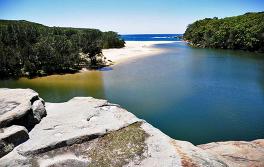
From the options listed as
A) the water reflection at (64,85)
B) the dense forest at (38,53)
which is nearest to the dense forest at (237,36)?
the dense forest at (38,53)

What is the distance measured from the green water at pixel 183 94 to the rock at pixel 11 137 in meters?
12.9

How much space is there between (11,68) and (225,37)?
258 feet

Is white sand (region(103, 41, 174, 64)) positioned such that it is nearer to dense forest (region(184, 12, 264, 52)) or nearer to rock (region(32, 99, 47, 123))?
dense forest (region(184, 12, 264, 52))

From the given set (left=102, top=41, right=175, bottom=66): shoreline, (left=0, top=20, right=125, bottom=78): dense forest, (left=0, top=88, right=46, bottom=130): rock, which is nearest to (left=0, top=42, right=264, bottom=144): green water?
(left=0, top=20, right=125, bottom=78): dense forest

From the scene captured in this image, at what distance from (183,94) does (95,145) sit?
967 inches

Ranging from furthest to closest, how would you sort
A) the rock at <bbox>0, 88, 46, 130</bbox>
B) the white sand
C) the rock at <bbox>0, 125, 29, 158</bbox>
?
the white sand < the rock at <bbox>0, 88, 46, 130</bbox> < the rock at <bbox>0, 125, 29, 158</bbox>

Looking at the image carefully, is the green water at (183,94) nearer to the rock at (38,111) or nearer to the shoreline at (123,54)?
the shoreline at (123,54)

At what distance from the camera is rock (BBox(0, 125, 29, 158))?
12.6 metres

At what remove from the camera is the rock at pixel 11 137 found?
1265 centimetres

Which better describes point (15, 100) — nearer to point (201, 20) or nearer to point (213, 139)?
point (213, 139)

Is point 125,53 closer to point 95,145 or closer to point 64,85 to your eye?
point 64,85

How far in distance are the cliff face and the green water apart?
8.82 m

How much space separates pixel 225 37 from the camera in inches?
4154

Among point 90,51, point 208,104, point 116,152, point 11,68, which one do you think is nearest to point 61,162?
point 116,152
